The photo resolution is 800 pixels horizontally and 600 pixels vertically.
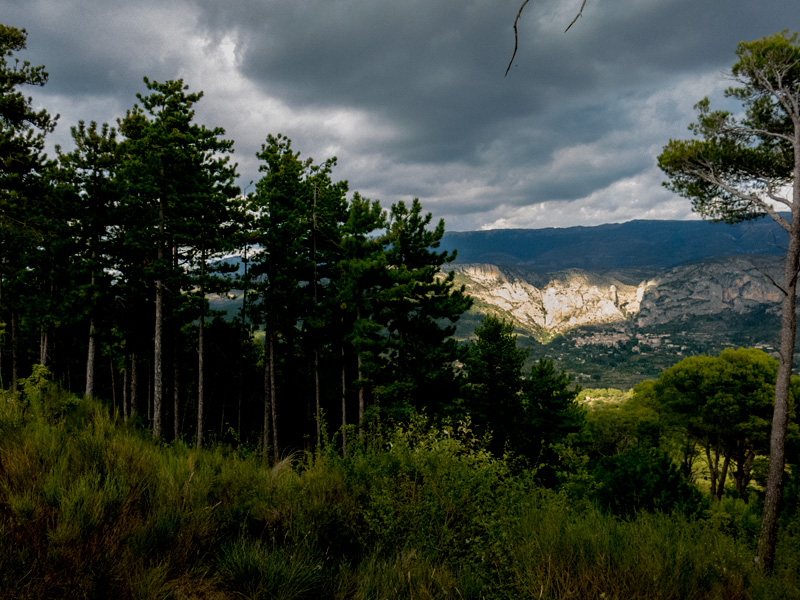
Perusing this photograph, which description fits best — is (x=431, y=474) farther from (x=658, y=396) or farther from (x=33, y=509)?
(x=658, y=396)

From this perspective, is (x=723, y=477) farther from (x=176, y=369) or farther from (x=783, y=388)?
(x=176, y=369)

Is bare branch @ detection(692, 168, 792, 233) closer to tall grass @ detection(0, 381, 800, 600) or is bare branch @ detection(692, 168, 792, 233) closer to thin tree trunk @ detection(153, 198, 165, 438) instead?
tall grass @ detection(0, 381, 800, 600)

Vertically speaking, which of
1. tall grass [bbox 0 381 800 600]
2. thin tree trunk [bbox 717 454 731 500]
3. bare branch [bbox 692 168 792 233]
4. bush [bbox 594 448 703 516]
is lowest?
thin tree trunk [bbox 717 454 731 500]

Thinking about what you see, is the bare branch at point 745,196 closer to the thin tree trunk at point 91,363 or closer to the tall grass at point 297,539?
the tall grass at point 297,539

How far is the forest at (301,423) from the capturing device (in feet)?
9.23

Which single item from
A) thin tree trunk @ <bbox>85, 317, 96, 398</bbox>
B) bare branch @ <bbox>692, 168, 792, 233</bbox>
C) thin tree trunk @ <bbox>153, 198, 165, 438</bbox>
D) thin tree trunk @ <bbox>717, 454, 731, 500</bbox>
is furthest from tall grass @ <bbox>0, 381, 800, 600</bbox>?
thin tree trunk @ <bbox>717, 454, 731, 500</bbox>

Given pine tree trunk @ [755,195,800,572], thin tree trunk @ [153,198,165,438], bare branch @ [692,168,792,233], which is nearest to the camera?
pine tree trunk @ [755,195,800,572]

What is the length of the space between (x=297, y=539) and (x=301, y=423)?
1073 inches

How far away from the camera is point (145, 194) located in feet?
53.1

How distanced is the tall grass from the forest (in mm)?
21

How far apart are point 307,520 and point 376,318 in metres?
15.8

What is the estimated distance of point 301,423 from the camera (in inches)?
1129

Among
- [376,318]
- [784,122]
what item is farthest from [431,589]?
[376,318]

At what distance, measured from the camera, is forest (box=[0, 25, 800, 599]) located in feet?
9.23
